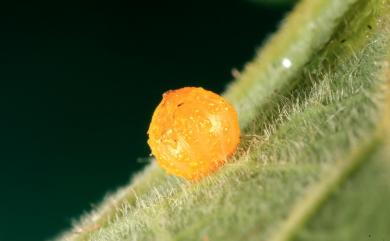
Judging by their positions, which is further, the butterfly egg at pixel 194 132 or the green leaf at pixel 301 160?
the butterfly egg at pixel 194 132

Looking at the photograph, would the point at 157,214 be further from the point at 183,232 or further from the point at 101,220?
the point at 101,220

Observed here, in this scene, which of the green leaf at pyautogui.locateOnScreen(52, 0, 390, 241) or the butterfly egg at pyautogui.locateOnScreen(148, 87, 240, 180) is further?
the butterfly egg at pyautogui.locateOnScreen(148, 87, 240, 180)

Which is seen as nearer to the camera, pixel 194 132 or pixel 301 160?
pixel 301 160

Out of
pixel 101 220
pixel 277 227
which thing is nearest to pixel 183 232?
pixel 277 227

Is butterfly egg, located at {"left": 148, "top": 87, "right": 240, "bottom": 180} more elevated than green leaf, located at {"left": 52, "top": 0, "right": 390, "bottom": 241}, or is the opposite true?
butterfly egg, located at {"left": 148, "top": 87, "right": 240, "bottom": 180}
